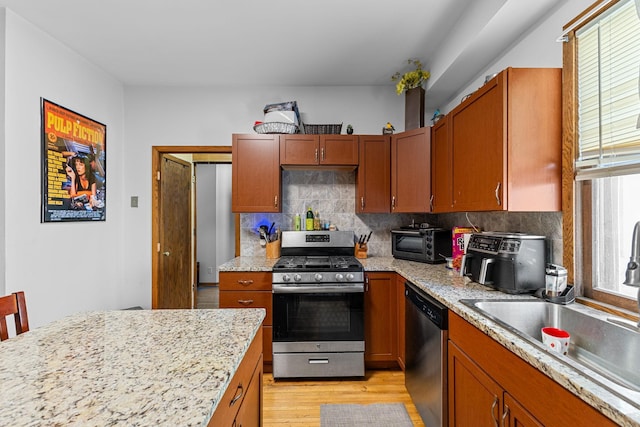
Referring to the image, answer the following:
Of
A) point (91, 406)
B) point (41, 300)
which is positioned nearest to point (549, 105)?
point (91, 406)

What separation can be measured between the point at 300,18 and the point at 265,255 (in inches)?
83.6

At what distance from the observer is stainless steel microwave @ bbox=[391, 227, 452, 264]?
2590mm

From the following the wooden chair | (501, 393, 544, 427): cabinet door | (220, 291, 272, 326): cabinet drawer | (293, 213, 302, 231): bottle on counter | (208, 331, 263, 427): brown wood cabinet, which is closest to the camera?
(208, 331, 263, 427): brown wood cabinet

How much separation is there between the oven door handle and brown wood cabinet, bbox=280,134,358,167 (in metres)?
1.14

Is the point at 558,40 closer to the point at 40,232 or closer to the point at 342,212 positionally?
the point at 342,212

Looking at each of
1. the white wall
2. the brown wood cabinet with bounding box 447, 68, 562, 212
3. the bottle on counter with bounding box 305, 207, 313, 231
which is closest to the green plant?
the brown wood cabinet with bounding box 447, 68, 562, 212

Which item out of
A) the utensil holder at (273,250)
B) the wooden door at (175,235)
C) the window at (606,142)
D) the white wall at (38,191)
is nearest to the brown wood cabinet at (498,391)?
the window at (606,142)

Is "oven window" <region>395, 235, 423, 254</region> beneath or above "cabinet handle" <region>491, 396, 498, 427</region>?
above

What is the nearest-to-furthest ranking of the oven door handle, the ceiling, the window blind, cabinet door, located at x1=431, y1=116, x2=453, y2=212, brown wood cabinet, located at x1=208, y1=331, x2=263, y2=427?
1. brown wood cabinet, located at x1=208, y1=331, x2=263, y2=427
2. the window blind
3. the ceiling
4. cabinet door, located at x1=431, y1=116, x2=453, y2=212
5. the oven door handle

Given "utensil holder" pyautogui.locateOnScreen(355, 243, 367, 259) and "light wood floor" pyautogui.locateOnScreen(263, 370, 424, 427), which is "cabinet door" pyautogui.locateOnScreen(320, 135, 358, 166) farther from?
"light wood floor" pyautogui.locateOnScreen(263, 370, 424, 427)

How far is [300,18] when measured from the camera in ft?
6.93

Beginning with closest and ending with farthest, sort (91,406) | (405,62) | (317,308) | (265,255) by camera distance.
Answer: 1. (91,406)
2. (317,308)
3. (405,62)
4. (265,255)

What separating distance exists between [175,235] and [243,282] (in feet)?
5.21

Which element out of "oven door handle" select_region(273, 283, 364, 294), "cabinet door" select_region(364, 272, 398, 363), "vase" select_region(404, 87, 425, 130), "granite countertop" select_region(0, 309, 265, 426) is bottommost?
"cabinet door" select_region(364, 272, 398, 363)
